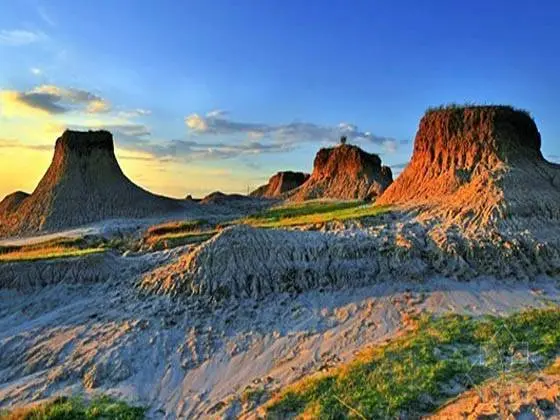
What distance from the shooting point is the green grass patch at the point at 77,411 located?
31.5ft

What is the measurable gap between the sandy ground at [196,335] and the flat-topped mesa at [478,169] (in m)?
3.33

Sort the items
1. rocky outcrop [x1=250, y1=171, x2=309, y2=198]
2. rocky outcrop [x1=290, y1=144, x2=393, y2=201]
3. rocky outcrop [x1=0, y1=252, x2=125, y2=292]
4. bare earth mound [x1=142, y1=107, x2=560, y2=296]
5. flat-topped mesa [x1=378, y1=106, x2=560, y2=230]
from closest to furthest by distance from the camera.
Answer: bare earth mound [x1=142, y1=107, x2=560, y2=296] → rocky outcrop [x1=0, y1=252, x2=125, y2=292] → flat-topped mesa [x1=378, y1=106, x2=560, y2=230] → rocky outcrop [x1=290, y1=144, x2=393, y2=201] → rocky outcrop [x1=250, y1=171, x2=309, y2=198]

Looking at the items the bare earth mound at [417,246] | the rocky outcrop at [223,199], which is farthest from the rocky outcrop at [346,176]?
the bare earth mound at [417,246]

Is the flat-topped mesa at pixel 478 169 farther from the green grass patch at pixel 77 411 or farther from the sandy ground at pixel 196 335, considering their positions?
the green grass patch at pixel 77 411

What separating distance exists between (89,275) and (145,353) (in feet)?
14.5

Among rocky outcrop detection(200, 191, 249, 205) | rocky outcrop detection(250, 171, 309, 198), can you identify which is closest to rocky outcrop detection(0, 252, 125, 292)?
rocky outcrop detection(200, 191, 249, 205)

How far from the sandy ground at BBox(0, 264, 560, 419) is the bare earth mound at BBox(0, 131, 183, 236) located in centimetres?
2809

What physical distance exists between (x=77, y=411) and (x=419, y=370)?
569 centimetres

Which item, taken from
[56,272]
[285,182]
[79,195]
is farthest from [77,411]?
[285,182]

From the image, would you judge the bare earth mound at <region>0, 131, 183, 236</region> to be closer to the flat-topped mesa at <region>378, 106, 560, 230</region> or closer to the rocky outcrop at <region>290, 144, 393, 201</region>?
the rocky outcrop at <region>290, 144, 393, 201</region>

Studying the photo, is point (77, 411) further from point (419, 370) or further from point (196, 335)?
point (419, 370)

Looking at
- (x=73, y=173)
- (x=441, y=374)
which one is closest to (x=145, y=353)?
(x=441, y=374)

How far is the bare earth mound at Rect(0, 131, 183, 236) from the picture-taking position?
136 ft

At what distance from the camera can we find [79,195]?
43000 mm
